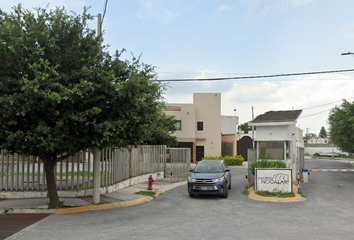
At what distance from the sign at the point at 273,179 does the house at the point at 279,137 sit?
221cm

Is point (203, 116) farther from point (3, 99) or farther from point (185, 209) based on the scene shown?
point (3, 99)

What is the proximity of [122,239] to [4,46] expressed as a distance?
6.69 metres

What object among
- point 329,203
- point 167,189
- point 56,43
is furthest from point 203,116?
point 56,43

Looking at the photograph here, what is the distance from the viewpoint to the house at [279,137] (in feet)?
58.1

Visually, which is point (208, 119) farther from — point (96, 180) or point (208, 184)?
point (96, 180)

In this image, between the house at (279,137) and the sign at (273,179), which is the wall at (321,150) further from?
the sign at (273,179)

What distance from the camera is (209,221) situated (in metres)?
9.51

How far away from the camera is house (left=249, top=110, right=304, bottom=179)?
58.1ft

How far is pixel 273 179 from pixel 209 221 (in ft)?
20.4

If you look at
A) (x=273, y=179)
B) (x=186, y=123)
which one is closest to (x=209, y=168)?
(x=273, y=179)

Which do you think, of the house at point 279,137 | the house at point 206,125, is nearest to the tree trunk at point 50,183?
the house at point 279,137

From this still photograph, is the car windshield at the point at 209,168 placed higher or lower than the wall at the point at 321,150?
higher

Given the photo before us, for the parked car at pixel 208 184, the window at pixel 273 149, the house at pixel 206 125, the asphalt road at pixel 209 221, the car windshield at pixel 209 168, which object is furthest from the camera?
the house at pixel 206 125

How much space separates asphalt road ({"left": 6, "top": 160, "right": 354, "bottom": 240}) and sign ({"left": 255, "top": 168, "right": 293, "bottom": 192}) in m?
1.39
